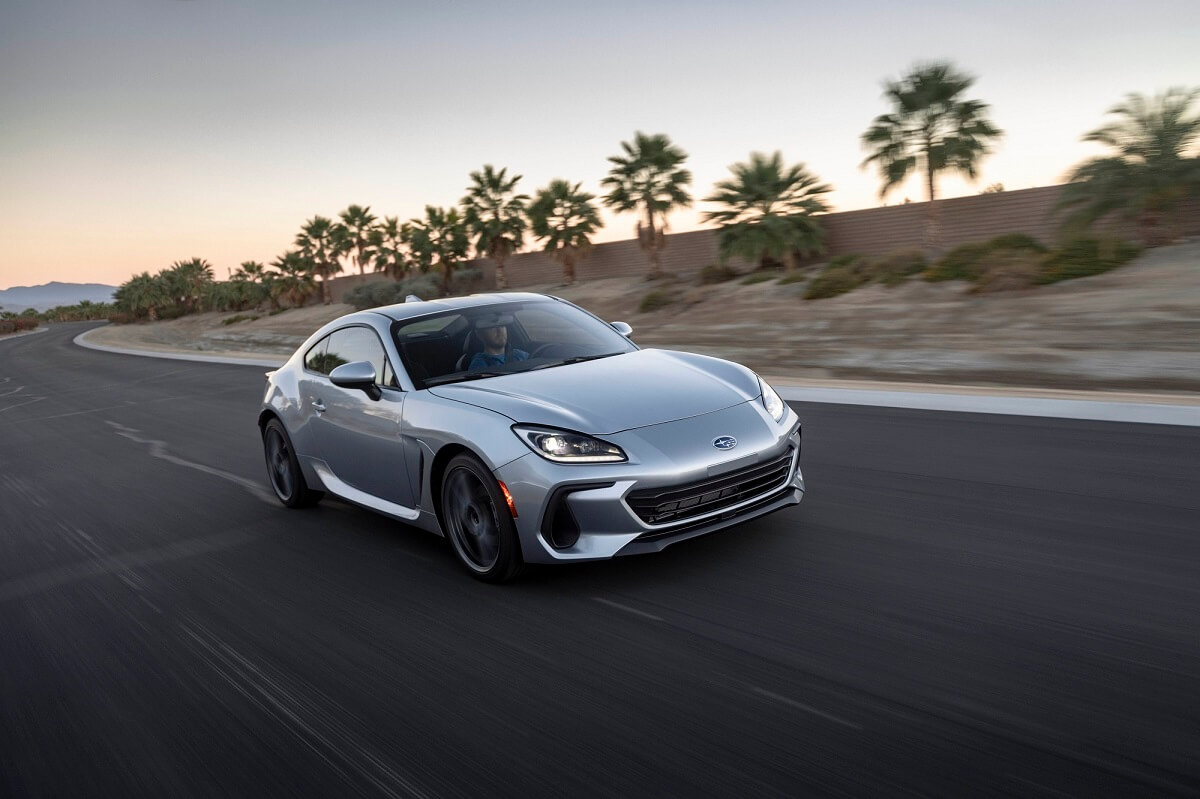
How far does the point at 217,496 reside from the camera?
26.7 ft

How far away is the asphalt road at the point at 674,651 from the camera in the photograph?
310 centimetres

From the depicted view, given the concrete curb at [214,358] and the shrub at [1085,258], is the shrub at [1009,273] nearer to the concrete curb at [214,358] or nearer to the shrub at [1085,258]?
the shrub at [1085,258]

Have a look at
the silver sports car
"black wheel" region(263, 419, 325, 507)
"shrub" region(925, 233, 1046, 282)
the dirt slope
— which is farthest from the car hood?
"shrub" region(925, 233, 1046, 282)

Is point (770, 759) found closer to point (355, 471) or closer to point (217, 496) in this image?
point (355, 471)

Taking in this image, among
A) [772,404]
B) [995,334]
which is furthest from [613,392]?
[995,334]

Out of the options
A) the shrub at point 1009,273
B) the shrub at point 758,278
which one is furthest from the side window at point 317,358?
the shrub at point 758,278

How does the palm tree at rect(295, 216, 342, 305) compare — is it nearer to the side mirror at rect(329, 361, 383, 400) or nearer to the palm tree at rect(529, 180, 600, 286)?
the palm tree at rect(529, 180, 600, 286)

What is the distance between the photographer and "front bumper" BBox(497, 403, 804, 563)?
4492mm

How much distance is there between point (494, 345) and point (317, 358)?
59.7 inches

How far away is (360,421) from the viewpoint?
19.3ft

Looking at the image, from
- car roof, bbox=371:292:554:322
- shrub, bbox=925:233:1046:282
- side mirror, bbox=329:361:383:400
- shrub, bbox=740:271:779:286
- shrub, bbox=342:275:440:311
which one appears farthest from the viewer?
shrub, bbox=342:275:440:311

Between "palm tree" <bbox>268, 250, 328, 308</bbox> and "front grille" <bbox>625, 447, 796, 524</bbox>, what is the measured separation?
8307 cm

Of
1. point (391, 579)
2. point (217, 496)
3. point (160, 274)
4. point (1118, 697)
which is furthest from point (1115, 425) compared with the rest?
point (160, 274)

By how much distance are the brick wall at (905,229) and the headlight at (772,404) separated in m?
17.5
